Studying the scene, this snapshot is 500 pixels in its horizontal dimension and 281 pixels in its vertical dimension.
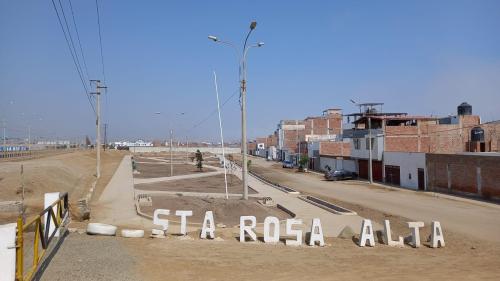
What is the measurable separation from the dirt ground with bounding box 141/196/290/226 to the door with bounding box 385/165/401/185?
22442 mm

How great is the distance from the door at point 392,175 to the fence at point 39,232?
3640 cm

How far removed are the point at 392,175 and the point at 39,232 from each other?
4172 cm

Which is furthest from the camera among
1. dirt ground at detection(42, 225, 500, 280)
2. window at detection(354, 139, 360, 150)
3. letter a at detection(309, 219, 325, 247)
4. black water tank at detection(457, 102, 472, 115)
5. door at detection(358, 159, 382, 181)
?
black water tank at detection(457, 102, 472, 115)

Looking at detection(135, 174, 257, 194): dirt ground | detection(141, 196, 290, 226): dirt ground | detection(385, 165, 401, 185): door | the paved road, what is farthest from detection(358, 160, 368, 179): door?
detection(141, 196, 290, 226): dirt ground

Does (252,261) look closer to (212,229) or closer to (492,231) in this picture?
(212,229)

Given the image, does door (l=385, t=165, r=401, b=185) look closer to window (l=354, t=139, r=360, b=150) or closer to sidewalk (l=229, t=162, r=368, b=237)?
window (l=354, t=139, r=360, b=150)

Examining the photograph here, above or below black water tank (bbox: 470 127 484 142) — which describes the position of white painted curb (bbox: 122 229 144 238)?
below

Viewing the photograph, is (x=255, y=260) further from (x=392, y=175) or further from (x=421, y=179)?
(x=392, y=175)

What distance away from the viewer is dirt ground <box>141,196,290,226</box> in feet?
70.7

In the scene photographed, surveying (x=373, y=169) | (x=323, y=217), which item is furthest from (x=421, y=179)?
(x=323, y=217)

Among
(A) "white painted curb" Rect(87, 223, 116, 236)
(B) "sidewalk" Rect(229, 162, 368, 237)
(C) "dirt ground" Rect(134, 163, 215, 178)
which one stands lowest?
(B) "sidewalk" Rect(229, 162, 368, 237)

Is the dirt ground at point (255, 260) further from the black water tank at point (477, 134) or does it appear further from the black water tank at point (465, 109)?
the black water tank at point (465, 109)

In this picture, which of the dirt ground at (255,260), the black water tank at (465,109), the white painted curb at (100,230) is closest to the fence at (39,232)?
the dirt ground at (255,260)

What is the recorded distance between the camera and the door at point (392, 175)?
46281 mm
